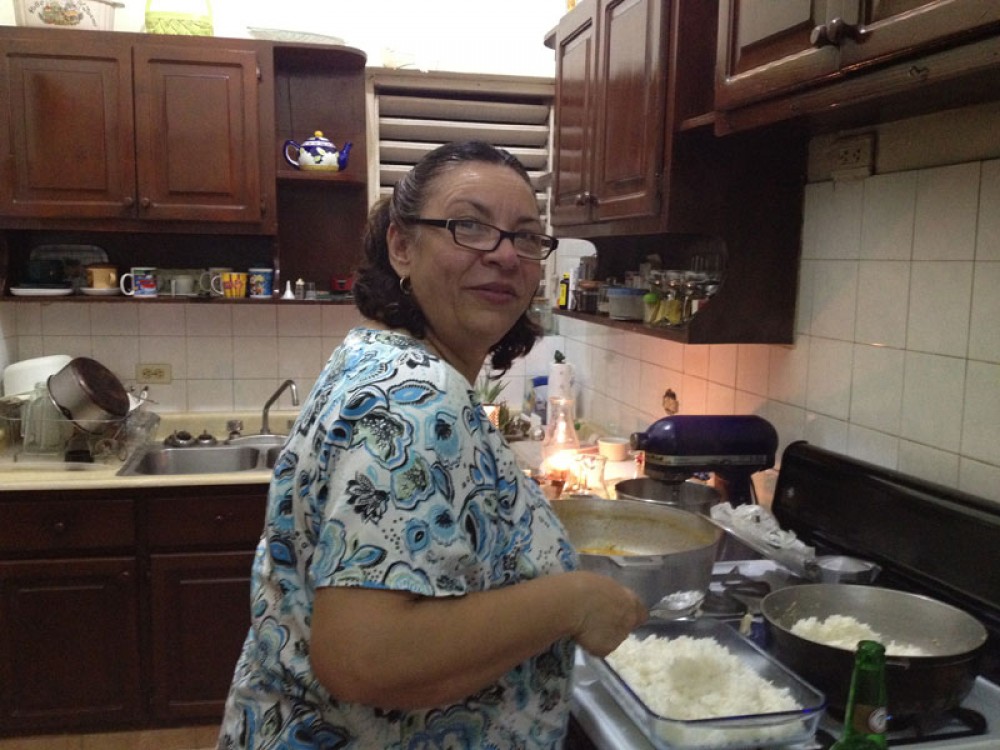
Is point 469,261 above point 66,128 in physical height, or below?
below

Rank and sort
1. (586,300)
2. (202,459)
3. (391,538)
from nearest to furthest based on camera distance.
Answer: (391,538) → (586,300) → (202,459)

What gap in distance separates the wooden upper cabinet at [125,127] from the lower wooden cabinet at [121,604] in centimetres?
101

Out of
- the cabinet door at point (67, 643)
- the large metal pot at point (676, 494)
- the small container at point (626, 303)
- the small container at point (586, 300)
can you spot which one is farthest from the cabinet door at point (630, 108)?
the cabinet door at point (67, 643)

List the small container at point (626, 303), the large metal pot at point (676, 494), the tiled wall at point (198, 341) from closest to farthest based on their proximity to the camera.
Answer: the large metal pot at point (676, 494) < the small container at point (626, 303) < the tiled wall at point (198, 341)

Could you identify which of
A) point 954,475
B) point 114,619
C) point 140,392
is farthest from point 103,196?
point 954,475

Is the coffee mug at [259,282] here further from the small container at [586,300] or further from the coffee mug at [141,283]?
the small container at [586,300]

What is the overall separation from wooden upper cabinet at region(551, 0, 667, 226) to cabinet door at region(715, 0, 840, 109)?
0.38 metres

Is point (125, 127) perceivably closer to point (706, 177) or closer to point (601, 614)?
point (706, 177)

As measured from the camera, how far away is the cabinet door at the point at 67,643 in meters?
2.59

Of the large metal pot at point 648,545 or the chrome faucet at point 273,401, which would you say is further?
the chrome faucet at point 273,401

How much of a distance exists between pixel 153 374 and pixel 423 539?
2.82 metres

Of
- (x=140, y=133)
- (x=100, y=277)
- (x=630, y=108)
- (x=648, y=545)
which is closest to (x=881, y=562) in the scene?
(x=648, y=545)

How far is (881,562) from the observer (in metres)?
1.43

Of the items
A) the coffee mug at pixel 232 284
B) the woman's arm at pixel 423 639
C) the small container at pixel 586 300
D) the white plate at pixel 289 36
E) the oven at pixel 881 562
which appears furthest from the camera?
the coffee mug at pixel 232 284
